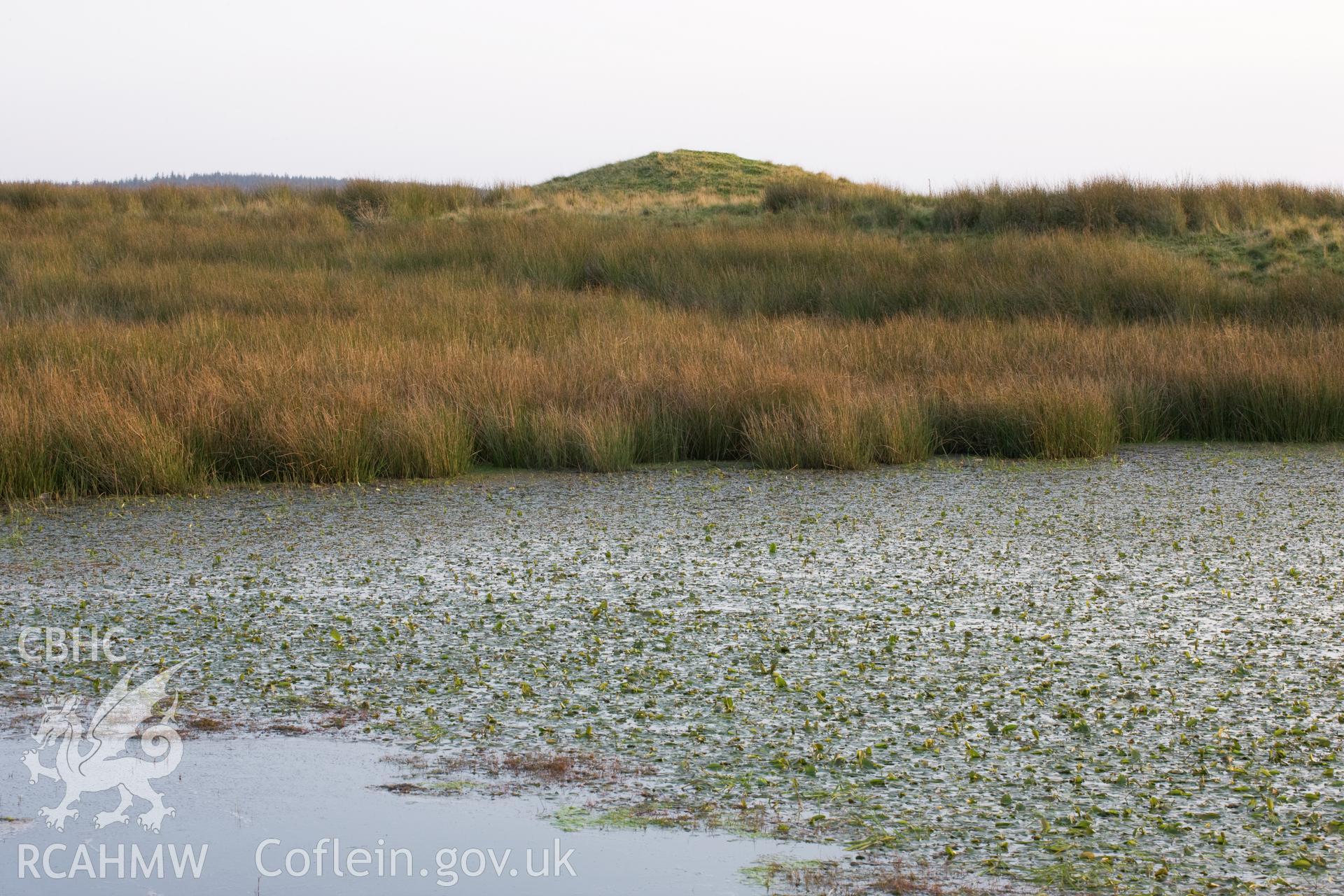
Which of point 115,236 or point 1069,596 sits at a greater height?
point 115,236

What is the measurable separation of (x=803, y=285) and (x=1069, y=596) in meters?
9.29

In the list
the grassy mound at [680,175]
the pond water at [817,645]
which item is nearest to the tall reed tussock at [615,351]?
the pond water at [817,645]

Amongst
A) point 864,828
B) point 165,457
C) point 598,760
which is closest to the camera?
point 864,828

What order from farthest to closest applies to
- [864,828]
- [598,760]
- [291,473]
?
[291,473], [598,760], [864,828]

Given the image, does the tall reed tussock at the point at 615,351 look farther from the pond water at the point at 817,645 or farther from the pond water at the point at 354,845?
the pond water at the point at 354,845

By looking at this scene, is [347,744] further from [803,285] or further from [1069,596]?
[803,285]

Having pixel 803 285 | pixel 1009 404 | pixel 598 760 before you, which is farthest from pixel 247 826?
pixel 803 285

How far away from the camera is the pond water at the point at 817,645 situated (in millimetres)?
2834

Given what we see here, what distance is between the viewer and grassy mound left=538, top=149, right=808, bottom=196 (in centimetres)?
2827

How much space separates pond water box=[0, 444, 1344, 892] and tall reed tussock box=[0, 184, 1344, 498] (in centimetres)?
80

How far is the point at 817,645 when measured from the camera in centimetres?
407

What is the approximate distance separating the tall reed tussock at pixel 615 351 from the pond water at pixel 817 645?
0.80 m

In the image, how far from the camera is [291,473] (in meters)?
7.35

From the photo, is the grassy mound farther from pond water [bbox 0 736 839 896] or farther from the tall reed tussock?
pond water [bbox 0 736 839 896]
